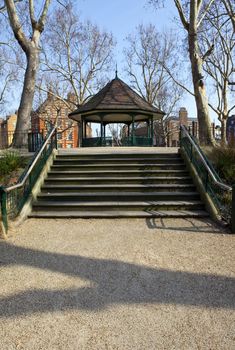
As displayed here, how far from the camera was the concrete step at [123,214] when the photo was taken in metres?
6.61

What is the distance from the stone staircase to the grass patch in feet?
3.51

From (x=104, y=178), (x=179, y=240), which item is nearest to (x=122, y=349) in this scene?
(x=179, y=240)

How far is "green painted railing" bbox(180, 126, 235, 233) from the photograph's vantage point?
5.98 meters

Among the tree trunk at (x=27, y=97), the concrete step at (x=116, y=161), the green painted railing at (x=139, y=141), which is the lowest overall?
the concrete step at (x=116, y=161)

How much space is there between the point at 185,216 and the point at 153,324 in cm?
390

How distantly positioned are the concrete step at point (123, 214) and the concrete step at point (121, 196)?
499 millimetres

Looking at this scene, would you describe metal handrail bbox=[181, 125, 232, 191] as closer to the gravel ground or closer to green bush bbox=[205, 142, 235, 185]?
the gravel ground

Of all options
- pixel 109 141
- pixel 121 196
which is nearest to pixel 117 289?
pixel 121 196

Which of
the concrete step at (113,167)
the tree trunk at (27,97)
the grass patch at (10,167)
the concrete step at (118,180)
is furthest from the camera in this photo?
the tree trunk at (27,97)

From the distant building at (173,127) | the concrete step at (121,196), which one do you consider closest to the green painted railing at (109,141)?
the concrete step at (121,196)

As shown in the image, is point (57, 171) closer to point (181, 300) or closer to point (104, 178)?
point (104, 178)

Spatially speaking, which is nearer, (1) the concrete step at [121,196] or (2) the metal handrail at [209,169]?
(2) the metal handrail at [209,169]

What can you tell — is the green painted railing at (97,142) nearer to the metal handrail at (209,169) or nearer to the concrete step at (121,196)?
the metal handrail at (209,169)

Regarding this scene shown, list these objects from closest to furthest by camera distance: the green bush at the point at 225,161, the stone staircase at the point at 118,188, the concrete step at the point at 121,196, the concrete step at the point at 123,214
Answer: the concrete step at the point at 123,214, the stone staircase at the point at 118,188, the concrete step at the point at 121,196, the green bush at the point at 225,161
